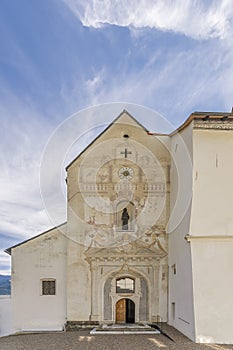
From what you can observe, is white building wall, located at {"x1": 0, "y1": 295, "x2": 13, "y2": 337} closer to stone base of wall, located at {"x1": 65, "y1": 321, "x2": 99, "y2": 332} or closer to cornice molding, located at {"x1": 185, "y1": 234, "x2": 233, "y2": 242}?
stone base of wall, located at {"x1": 65, "y1": 321, "x2": 99, "y2": 332}

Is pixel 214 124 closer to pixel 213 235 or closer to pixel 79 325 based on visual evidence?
pixel 213 235

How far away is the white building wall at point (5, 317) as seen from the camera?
17.0 metres

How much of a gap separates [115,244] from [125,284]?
1.95 m

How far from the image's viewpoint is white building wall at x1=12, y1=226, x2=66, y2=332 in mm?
16781

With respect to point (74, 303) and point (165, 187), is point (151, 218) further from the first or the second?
point (74, 303)

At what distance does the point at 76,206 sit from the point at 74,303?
172 inches

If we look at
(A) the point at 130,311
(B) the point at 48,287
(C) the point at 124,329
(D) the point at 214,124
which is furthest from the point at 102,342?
(D) the point at 214,124

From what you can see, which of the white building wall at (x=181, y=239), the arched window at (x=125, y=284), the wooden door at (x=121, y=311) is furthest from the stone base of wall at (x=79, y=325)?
the white building wall at (x=181, y=239)

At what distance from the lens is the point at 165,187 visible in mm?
17609

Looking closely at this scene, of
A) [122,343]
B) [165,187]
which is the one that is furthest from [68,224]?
[122,343]

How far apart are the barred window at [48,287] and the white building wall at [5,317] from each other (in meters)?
1.69

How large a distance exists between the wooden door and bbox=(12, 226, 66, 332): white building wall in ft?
7.94

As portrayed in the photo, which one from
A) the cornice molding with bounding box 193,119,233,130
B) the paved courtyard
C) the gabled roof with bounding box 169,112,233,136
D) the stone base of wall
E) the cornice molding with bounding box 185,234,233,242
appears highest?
the gabled roof with bounding box 169,112,233,136

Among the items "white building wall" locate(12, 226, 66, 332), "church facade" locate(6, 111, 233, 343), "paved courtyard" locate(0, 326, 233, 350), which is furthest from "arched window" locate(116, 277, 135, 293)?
"paved courtyard" locate(0, 326, 233, 350)
